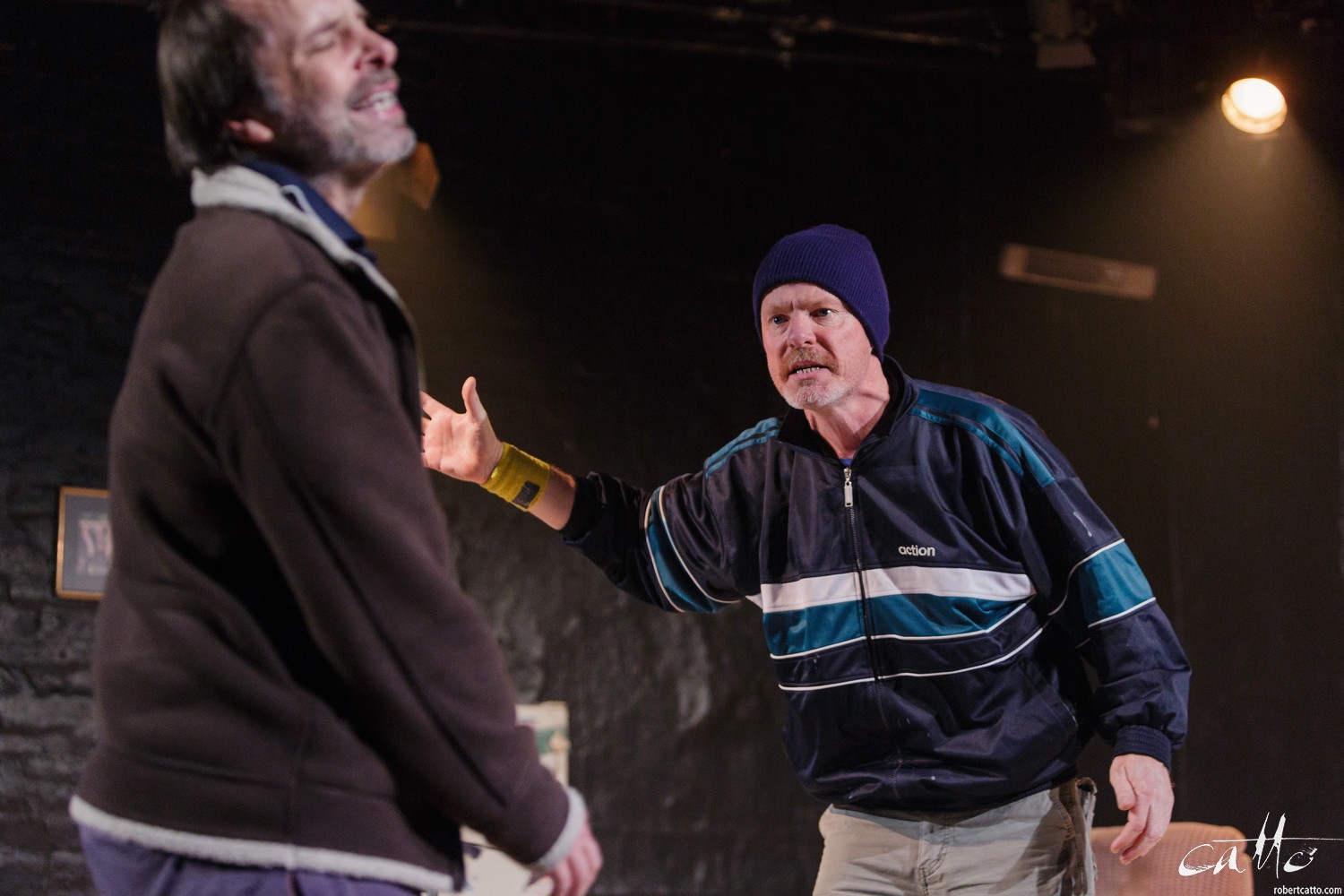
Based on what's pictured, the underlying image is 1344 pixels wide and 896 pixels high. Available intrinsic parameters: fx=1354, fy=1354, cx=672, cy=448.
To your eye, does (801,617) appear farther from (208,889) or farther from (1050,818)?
(208,889)

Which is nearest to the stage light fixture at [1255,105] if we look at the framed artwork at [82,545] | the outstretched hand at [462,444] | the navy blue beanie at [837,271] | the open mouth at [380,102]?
the navy blue beanie at [837,271]

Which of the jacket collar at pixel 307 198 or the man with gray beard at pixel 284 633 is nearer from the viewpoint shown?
the man with gray beard at pixel 284 633

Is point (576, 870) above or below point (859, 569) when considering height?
below

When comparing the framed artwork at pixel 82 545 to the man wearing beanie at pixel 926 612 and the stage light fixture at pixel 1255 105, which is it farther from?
the stage light fixture at pixel 1255 105

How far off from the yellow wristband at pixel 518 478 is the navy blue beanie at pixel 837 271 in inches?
24.5

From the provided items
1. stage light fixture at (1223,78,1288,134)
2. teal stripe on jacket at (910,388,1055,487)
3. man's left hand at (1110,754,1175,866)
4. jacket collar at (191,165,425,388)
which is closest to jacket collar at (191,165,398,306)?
jacket collar at (191,165,425,388)

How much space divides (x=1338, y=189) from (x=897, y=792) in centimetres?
303

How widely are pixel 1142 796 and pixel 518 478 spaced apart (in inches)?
53.7

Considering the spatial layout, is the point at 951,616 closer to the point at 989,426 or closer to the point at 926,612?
the point at 926,612

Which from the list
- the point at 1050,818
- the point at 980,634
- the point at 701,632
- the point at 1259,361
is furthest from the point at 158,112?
the point at 1259,361

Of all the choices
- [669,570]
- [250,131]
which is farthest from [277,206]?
[669,570]

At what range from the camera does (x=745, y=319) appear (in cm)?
448

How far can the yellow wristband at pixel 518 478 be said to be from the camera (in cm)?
286

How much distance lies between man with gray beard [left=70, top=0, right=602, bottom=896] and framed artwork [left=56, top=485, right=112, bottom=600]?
2.66m
